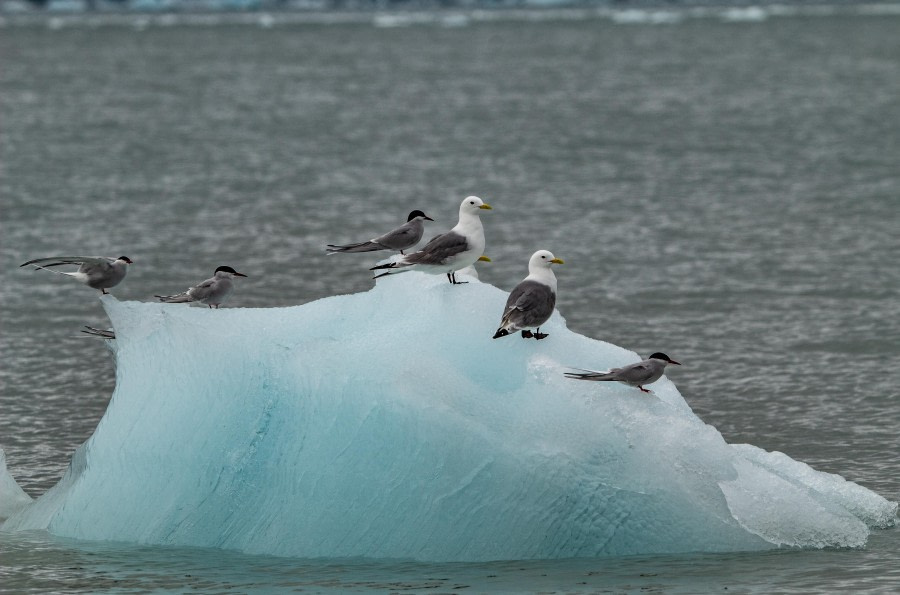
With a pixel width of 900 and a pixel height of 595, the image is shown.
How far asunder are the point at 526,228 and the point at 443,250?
1706 centimetres

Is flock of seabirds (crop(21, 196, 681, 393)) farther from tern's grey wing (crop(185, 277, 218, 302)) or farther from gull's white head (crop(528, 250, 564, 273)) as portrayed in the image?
tern's grey wing (crop(185, 277, 218, 302))

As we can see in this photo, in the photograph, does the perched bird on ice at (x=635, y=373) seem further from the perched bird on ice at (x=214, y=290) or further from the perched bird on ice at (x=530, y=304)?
the perched bird on ice at (x=214, y=290)

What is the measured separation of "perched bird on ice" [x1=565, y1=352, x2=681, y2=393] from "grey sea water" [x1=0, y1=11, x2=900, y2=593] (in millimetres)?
1268

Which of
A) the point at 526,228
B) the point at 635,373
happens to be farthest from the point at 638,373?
the point at 526,228

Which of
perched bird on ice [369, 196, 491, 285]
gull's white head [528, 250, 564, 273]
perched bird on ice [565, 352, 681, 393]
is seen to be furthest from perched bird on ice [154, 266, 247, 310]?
perched bird on ice [565, 352, 681, 393]

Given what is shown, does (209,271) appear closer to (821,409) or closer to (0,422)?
(0,422)

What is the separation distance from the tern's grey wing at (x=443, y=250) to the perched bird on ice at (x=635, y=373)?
3.98ft

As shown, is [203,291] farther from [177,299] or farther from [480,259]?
[480,259]

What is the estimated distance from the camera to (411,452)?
35.3 feet

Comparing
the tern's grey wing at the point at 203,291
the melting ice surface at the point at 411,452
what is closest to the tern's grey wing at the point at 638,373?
the melting ice surface at the point at 411,452

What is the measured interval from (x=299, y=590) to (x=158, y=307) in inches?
107

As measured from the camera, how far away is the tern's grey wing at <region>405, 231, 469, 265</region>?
11.2 meters

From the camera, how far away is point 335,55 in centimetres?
10106

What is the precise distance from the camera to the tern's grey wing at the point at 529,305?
10773mm
